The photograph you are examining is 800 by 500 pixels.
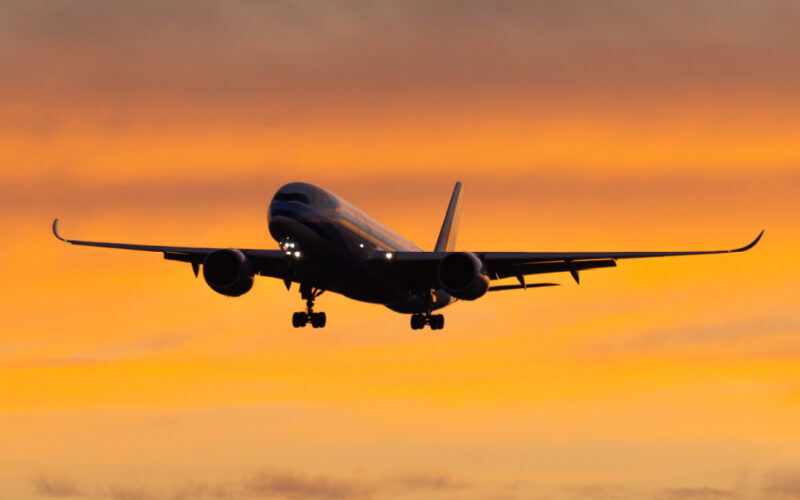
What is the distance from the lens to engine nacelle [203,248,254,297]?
217 feet

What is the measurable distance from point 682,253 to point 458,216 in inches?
1241

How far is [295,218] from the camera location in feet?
204

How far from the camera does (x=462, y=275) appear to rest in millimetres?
66188

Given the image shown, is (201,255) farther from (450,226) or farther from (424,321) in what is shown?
(450,226)

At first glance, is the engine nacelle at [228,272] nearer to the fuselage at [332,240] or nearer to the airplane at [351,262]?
the airplane at [351,262]

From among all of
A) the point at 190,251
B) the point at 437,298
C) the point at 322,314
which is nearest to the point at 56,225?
the point at 190,251

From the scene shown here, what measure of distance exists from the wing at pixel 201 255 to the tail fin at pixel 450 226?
21.4 m

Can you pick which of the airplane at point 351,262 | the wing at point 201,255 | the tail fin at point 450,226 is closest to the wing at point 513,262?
the airplane at point 351,262

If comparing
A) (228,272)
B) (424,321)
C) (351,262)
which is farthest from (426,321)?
(228,272)

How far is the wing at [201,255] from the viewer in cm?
6712

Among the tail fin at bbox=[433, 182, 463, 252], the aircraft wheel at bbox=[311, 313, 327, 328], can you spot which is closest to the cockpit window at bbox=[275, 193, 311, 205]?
the aircraft wheel at bbox=[311, 313, 327, 328]

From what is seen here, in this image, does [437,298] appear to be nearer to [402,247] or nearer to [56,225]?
[402,247]

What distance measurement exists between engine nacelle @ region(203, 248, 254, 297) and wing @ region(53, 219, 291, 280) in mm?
957

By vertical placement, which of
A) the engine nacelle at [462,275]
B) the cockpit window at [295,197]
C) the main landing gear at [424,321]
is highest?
the cockpit window at [295,197]
